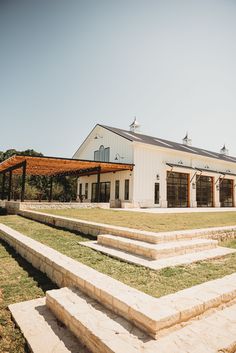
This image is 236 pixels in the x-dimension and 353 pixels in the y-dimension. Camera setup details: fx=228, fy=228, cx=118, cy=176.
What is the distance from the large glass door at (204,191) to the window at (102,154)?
10022 mm

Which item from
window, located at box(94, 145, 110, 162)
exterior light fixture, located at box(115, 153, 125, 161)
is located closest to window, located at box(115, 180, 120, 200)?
exterior light fixture, located at box(115, 153, 125, 161)

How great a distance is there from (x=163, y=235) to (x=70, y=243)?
2551mm

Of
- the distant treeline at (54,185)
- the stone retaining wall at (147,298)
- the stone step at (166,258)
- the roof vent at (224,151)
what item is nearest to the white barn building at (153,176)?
the distant treeline at (54,185)

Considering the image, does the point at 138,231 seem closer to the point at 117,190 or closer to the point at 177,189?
the point at 117,190

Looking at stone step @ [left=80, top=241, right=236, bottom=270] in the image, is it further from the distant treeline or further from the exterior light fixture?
the distant treeline

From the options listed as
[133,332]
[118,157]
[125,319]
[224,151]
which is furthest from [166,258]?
[224,151]

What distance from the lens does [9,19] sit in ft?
23.6

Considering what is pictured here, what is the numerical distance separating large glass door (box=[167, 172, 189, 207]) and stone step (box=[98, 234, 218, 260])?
16532mm

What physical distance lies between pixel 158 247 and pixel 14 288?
113 inches

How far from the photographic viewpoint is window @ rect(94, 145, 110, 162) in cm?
2345

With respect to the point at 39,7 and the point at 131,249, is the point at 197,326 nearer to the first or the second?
the point at 131,249

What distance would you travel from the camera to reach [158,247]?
16.1 ft

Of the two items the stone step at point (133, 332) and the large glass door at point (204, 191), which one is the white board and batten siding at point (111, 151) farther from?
the stone step at point (133, 332)

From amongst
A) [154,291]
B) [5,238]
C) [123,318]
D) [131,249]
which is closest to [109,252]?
[131,249]
